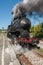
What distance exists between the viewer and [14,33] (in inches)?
765

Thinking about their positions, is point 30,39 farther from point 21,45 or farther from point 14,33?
point 14,33

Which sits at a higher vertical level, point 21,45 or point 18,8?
point 18,8

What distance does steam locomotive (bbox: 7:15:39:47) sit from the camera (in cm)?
1616

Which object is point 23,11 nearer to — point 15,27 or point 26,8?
point 26,8

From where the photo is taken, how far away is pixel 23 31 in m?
17.3

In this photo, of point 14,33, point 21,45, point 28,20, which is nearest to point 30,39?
point 21,45

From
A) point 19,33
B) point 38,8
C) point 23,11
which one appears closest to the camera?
point 38,8

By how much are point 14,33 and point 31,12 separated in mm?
3125

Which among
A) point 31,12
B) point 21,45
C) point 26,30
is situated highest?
point 31,12

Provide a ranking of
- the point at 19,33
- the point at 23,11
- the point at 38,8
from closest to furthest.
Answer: the point at 38,8, the point at 23,11, the point at 19,33

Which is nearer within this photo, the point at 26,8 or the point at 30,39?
the point at 30,39

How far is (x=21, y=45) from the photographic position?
16.7 metres

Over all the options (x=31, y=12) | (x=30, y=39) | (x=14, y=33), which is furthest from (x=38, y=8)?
(x=14, y=33)

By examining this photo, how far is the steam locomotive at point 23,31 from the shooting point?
53.0 ft
